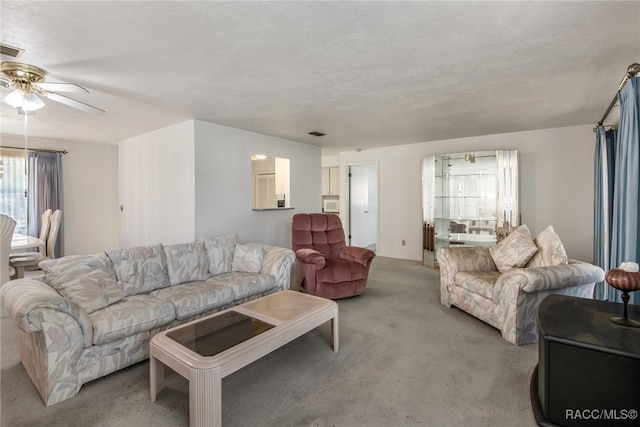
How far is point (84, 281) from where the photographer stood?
221 centimetres

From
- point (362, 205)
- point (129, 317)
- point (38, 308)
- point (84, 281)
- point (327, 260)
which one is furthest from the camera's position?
point (362, 205)

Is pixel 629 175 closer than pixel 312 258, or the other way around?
pixel 629 175

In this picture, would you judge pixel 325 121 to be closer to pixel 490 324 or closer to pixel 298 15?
pixel 298 15

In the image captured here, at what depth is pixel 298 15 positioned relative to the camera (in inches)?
64.7

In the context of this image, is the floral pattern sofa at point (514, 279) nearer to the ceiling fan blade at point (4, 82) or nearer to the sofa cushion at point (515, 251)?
the sofa cushion at point (515, 251)

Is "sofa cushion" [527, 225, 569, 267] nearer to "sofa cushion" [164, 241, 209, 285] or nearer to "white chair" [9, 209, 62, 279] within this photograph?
"sofa cushion" [164, 241, 209, 285]

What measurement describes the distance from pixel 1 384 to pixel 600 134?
5926mm

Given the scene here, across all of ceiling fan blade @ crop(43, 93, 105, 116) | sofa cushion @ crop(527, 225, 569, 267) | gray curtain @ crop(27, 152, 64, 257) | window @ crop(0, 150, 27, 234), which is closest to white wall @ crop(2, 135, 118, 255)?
gray curtain @ crop(27, 152, 64, 257)

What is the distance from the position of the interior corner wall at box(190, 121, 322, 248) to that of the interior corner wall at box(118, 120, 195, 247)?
0.14 metres

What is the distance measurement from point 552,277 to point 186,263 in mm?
3344

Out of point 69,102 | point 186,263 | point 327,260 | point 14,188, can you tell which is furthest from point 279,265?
point 14,188

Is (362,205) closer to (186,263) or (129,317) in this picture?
(186,263)

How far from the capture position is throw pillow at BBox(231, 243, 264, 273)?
3361 millimetres

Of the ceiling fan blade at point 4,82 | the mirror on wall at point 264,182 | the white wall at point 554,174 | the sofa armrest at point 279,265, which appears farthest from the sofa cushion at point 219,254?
the white wall at point 554,174
